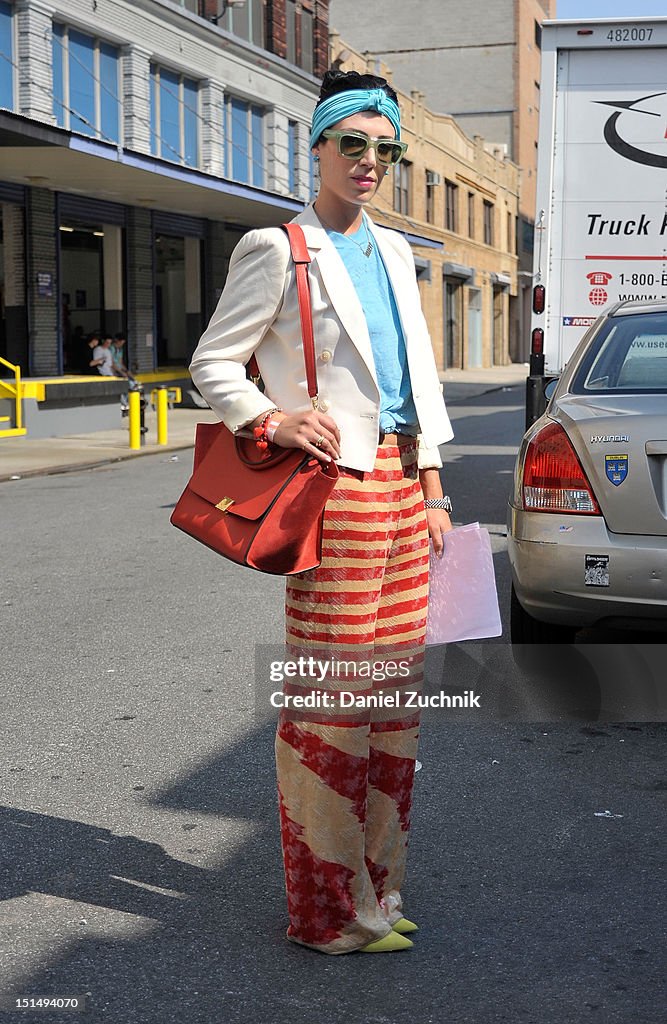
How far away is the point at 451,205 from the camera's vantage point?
2116 inches

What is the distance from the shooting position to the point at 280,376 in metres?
3.10

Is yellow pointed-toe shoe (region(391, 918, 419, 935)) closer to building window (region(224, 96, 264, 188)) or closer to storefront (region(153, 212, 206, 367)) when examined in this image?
storefront (region(153, 212, 206, 367))

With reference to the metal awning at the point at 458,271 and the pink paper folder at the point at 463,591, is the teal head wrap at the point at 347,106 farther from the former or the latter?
the metal awning at the point at 458,271

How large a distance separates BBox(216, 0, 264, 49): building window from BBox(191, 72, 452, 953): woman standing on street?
30.7m

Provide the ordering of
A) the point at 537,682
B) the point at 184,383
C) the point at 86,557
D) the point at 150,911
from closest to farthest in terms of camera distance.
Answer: the point at 150,911, the point at 537,682, the point at 86,557, the point at 184,383

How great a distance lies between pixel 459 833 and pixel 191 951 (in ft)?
3.58

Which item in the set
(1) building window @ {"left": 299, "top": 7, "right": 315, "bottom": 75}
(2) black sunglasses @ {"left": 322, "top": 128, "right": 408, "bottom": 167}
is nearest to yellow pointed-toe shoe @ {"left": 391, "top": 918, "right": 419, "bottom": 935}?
(2) black sunglasses @ {"left": 322, "top": 128, "right": 408, "bottom": 167}

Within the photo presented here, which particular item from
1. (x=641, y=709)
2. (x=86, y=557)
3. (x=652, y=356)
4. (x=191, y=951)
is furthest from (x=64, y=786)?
(x=86, y=557)

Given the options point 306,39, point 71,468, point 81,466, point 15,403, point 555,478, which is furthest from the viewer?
point 306,39

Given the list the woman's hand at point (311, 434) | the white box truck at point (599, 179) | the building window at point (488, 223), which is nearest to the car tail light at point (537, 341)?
the white box truck at point (599, 179)

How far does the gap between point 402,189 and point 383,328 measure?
4527cm

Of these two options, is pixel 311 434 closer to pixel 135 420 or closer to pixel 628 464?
pixel 628 464

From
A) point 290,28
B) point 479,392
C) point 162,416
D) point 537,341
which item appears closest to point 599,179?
point 537,341

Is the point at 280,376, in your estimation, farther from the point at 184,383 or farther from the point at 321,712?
the point at 184,383
